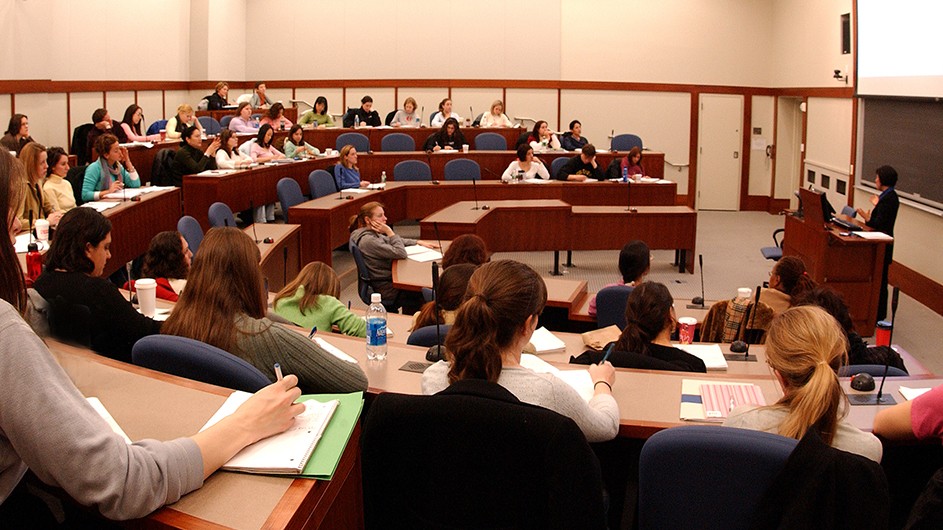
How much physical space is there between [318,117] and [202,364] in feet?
37.9

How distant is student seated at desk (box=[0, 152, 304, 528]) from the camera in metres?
1.37

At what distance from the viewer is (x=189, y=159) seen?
29.8 ft

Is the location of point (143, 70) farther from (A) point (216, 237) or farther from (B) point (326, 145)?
(A) point (216, 237)

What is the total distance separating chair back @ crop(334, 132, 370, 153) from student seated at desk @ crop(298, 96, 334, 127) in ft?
4.42

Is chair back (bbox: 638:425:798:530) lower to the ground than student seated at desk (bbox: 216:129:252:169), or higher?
lower

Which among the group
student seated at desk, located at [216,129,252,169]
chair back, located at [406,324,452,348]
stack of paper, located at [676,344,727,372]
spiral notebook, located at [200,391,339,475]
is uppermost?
student seated at desk, located at [216,129,252,169]

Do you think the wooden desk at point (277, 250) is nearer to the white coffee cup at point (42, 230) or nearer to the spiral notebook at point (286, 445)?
the white coffee cup at point (42, 230)

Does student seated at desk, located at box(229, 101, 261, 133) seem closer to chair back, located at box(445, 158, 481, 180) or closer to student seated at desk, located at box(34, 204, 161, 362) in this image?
chair back, located at box(445, 158, 481, 180)

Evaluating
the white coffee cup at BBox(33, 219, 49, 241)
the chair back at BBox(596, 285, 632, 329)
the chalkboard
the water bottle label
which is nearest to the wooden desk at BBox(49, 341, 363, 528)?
the water bottle label

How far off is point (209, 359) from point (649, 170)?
10063mm

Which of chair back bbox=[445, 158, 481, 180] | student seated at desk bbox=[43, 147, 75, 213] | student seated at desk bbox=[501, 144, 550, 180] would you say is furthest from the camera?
chair back bbox=[445, 158, 481, 180]

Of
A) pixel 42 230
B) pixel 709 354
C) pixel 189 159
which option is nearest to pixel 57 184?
pixel 42 230

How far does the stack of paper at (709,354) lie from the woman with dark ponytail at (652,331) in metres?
0.17

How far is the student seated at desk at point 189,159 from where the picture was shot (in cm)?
907
